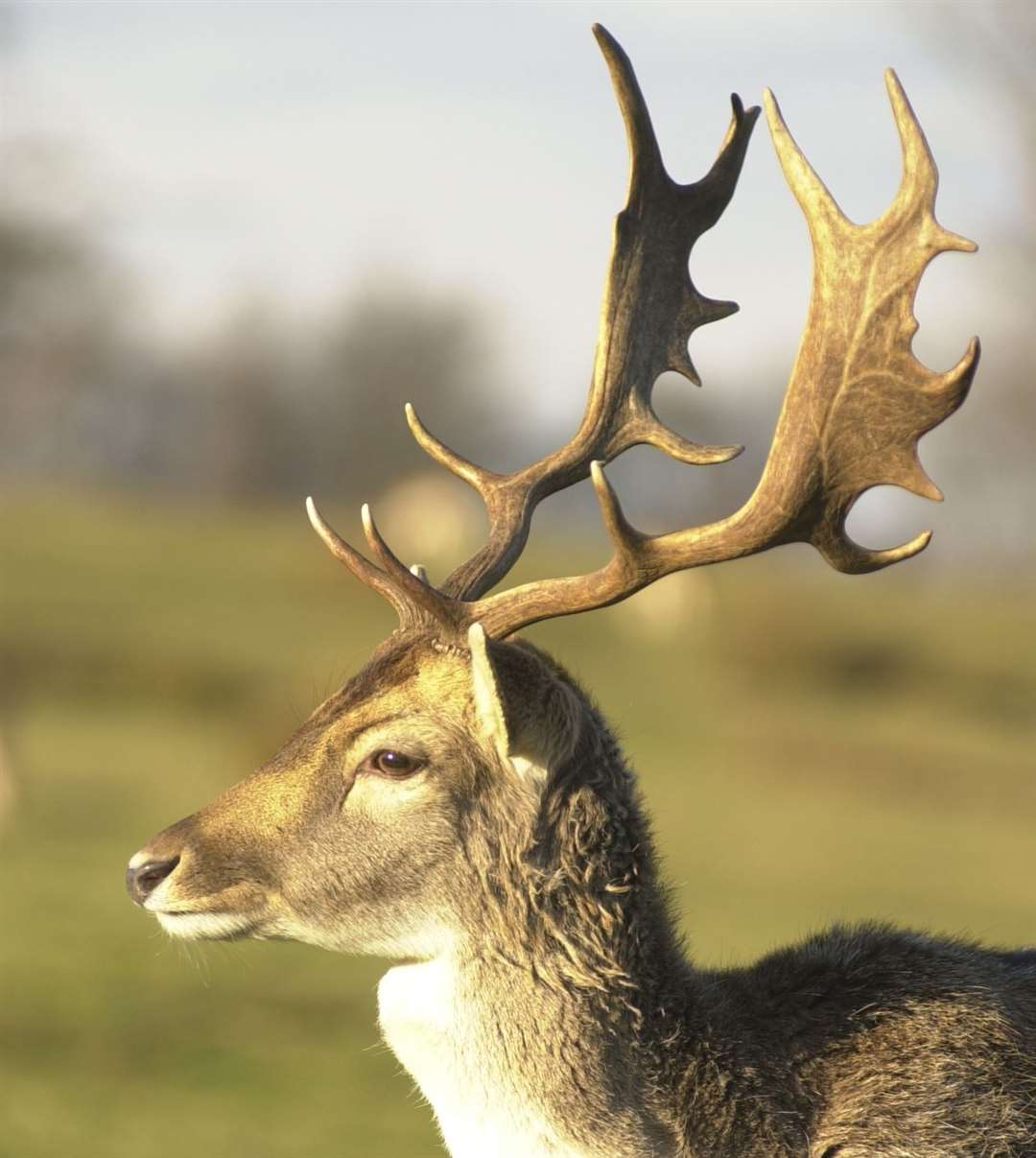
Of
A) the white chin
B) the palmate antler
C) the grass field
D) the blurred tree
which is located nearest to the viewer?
the white chin

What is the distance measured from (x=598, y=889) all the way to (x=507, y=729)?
0.46 m

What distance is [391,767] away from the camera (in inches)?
202

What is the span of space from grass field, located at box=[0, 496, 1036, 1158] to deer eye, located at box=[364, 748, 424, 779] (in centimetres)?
139

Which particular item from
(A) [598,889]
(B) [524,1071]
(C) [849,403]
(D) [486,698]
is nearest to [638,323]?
(C) [849,403]

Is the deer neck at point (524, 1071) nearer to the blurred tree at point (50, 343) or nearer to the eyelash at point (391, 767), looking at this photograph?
the eyelash at point (391, 767)

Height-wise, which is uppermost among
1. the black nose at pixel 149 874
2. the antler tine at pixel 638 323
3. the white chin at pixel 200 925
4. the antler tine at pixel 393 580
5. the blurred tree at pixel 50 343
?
the blurred tree at pixel 50 343

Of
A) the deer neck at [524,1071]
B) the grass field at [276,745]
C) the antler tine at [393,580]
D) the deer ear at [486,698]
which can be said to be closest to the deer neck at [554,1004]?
the deer neck at [524,1071]

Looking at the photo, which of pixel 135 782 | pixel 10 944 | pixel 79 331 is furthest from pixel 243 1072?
pixel 79 331

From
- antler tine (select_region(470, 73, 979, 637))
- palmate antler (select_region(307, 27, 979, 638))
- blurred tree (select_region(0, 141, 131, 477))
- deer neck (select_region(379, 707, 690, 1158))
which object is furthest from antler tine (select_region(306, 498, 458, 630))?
blurred tree (select_region(0, 141, 131, 477))

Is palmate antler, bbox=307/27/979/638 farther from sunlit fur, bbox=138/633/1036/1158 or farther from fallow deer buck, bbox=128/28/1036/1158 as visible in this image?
sunlit fur, bbox=138/633/1036/1158

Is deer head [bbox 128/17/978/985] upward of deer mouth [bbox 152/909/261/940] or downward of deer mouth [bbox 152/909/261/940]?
upward

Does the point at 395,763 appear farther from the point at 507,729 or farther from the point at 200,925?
the point at 200,925

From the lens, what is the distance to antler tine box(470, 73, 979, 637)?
17.2 ft

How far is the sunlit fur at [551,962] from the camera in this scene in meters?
4.89
